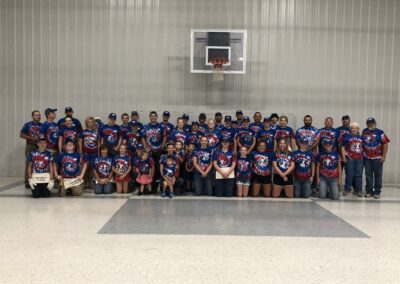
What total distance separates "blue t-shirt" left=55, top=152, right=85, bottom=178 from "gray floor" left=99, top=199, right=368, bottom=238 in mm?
1545

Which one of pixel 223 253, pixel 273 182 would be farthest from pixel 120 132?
pixel 223 253

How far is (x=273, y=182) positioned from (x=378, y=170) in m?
2.37

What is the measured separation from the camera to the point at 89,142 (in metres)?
8.98

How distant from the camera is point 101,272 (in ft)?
12.5

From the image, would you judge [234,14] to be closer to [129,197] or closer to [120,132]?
[120,132]

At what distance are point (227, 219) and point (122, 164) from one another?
330 cm

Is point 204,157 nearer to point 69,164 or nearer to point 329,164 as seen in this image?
point 329,164

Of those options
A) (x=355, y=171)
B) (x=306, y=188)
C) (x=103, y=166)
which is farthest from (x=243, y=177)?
(x=103, y=166)

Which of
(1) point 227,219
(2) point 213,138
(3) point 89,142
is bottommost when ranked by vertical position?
(1) point 227,219

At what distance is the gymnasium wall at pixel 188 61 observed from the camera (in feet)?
36.3

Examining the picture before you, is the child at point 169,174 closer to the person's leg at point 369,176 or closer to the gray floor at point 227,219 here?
the gray floor at point 227,219

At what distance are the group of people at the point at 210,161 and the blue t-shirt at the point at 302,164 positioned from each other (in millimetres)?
21

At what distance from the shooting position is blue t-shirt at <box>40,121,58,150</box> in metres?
9.32

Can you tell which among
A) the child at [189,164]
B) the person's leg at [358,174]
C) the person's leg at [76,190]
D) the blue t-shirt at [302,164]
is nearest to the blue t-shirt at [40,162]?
the person's leg at [76,190]
